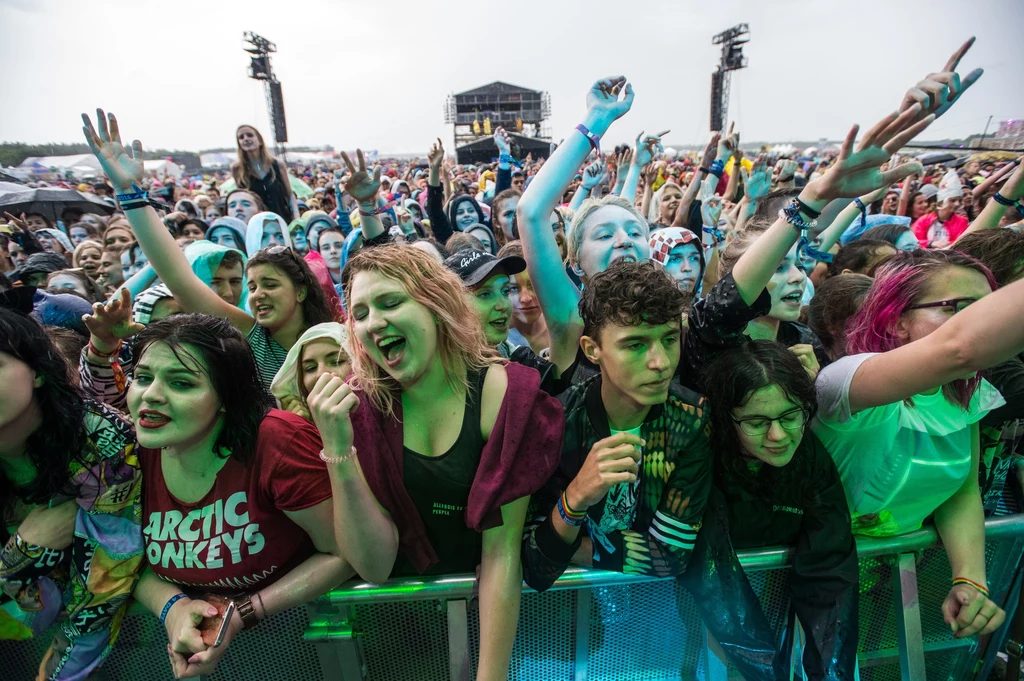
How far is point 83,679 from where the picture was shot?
1.49 m

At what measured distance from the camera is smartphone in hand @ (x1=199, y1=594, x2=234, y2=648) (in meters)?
1.38

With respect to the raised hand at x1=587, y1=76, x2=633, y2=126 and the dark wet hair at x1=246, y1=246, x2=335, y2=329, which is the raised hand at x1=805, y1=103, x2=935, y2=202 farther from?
the dark wet hair at x1=246, y1=246, x2=335, y2=329

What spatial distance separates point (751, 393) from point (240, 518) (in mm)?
1558

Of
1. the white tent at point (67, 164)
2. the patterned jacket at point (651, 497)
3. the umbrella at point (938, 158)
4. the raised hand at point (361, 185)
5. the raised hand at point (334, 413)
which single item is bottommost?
the patterned jacket at point (651, 497)

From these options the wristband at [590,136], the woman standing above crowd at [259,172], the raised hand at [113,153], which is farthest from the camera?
the woman standing above crowd at [259,172]

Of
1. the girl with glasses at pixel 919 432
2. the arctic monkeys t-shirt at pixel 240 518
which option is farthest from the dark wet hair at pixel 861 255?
the arctic monkeys t-shirt at pixel 240 518

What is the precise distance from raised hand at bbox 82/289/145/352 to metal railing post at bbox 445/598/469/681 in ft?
5.26

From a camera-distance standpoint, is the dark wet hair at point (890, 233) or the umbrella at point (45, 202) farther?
the umbrella at point (45, 202)

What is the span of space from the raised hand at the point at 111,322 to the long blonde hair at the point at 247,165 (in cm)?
480

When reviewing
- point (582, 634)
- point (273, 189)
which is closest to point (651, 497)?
point (582, 634)

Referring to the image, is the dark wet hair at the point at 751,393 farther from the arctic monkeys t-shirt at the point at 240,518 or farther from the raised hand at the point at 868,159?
the arctic monkeys t-shirt at the point at 240,518

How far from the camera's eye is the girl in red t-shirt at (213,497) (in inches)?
54.9

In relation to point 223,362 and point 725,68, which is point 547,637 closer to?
point 223,362

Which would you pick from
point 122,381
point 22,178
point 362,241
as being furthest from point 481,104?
point 122,381
